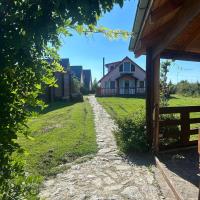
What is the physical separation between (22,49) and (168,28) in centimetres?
430

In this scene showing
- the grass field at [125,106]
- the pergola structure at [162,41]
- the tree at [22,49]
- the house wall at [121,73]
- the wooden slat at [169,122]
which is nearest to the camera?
the tree at [22,49]

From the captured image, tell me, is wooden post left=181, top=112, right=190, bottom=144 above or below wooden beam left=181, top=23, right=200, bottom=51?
below

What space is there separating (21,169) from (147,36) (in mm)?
4586

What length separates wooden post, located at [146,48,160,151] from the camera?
22.2 feet

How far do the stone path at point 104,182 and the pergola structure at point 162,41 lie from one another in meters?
1.35

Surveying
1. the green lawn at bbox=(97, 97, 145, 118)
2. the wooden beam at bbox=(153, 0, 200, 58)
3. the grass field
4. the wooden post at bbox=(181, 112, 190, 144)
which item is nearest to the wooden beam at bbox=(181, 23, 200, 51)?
the wooden beam at bbox=(153, 0, 200, 58)

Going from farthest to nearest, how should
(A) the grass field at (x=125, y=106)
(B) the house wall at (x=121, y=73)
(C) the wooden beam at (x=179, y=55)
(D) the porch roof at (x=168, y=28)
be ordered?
(B) the house wall at (x=121, y=73) < (A) the grass field at (x=125, y=106) < (C) the wooden beam at (x=179, y=55) < (D) the porch roof at (x=168, y=28)

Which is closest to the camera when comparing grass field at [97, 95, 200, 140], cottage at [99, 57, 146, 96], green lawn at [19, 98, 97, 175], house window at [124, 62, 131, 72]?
green lawn at [19, 98, 97, 175]

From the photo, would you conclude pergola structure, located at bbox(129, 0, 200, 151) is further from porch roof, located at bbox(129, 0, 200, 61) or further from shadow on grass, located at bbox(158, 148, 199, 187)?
shadow on grass, located at bbox(158, 148, 199, 187)

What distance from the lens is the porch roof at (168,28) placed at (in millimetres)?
4625

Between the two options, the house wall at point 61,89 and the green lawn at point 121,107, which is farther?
the house wall at point 61,89

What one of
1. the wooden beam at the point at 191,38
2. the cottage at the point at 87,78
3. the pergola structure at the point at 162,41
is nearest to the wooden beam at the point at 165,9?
the pergola structure at the point at 162,41

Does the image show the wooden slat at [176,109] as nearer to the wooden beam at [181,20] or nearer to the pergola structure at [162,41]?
the pergola structure at [162,41]

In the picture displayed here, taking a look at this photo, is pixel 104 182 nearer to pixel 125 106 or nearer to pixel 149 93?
pixel 149 93
